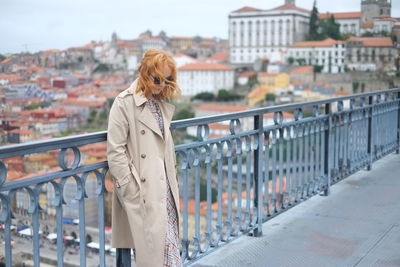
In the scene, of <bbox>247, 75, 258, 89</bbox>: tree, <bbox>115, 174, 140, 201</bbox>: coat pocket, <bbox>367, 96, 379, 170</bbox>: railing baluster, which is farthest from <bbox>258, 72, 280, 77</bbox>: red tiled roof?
<bbox>115, 174, 140, 201</bbox>: coat pocket

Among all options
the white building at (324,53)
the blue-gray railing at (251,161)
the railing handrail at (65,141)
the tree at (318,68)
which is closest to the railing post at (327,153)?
the blue-gray railing at (251,161)

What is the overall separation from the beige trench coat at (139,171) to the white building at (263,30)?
312 ft

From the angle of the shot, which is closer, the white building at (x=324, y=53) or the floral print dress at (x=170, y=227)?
the floral print dress at (x=170, y=227)

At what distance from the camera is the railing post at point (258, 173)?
10.9 ft

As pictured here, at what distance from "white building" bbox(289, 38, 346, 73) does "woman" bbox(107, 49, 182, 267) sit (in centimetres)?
7271

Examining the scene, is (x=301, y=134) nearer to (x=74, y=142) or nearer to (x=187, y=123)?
(x=187, y=123)

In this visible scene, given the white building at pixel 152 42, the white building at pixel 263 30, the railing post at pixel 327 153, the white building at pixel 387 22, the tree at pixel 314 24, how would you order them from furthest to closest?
the white building at pixel 152 42, the white building at pixel 263 30, the tree at pixel 314 24, the white building at pixel 387 22, the railing post at pixel 327 153

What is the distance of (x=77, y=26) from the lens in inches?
4641

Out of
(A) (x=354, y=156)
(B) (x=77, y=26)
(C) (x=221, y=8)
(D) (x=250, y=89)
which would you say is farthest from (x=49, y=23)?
(A) (x=354, y=156)

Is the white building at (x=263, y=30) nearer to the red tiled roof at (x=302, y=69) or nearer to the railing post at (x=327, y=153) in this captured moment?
the red tiled roof at (x=302, y=69)

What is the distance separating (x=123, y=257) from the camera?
231cm

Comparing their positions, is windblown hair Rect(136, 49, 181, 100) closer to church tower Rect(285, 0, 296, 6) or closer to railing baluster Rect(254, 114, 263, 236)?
railing baluster Rect(254, 114, 263, 236)

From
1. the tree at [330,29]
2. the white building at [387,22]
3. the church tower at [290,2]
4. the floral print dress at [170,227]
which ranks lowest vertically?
the floral print dress at [170,227]

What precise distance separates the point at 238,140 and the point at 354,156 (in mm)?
2469
